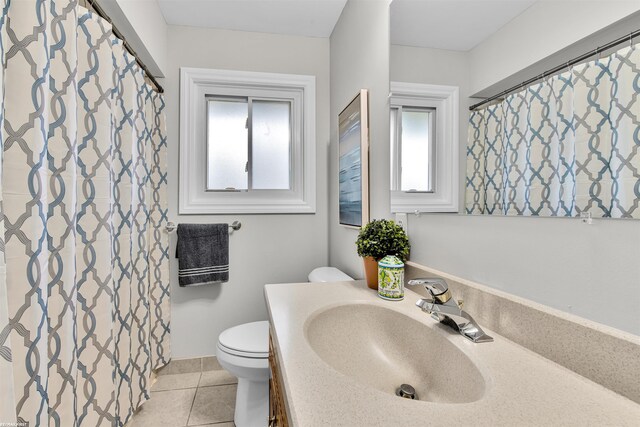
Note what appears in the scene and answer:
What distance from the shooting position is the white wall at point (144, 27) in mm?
1311

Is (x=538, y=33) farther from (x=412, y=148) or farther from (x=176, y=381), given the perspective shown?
(x=176, y=381)

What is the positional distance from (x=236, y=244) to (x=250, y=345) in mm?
775

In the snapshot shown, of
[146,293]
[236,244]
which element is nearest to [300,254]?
[236,244]

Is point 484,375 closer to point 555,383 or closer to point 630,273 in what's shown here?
point 555,383

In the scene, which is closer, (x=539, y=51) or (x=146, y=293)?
(x=539, y=51)

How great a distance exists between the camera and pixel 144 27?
1.54 metres

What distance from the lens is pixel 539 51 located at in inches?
23.8

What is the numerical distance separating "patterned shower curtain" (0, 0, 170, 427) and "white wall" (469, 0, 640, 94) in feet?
3.72

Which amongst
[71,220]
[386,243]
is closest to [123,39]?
[71,220]

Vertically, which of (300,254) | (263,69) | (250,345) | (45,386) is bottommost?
(250,345)

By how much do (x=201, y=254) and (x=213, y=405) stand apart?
2.85ft

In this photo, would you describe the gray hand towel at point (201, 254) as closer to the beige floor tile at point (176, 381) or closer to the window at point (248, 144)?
the window at point (248, 144)

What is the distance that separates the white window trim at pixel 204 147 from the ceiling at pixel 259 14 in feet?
0.97

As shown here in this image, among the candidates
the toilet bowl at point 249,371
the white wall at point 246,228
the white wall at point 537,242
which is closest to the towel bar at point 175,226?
the white wall at point 246,228
